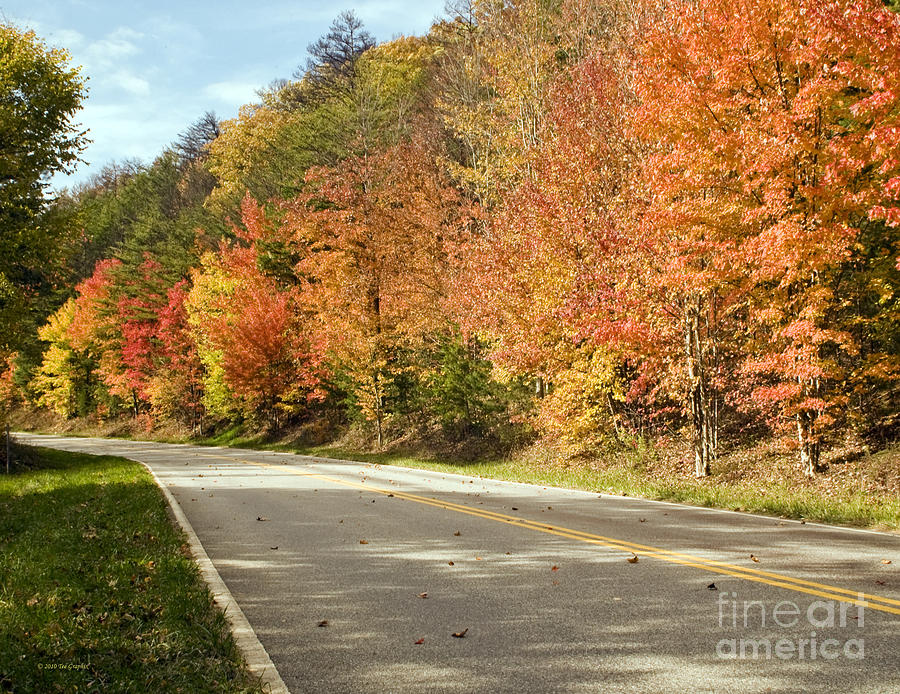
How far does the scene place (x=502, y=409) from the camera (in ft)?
74.6

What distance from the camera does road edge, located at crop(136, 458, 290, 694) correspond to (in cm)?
421

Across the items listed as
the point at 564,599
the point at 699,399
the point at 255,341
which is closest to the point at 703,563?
the point at 564,599

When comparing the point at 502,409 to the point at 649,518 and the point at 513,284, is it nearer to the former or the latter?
the point at 513,284

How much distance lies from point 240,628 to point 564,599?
2.74 metres

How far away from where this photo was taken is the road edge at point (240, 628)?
421cm

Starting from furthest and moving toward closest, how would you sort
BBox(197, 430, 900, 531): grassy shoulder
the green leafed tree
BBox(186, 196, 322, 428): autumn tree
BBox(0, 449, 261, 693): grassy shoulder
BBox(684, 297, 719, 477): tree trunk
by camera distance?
BBox(186, 196, 322, 428): autumn tree < the green leafed tree < BBox(684, 297, 719, 477): tree trunk < BBox(197, 430, 900, 531): grassy shoulder < BBox(0, 449, 261, 693): grassy shoulder

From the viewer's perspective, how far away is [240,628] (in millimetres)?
5211

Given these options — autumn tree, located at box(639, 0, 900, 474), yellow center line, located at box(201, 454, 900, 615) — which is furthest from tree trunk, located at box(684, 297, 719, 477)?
yellow center line, located at box(201, 454, 900, 615)

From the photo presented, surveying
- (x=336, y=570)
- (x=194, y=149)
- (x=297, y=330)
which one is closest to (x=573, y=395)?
(x=336, y=570)

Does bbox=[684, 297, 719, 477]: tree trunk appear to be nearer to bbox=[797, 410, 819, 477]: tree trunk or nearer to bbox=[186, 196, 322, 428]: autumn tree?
bbox=[797, 410, 819, 477]: tree trunk

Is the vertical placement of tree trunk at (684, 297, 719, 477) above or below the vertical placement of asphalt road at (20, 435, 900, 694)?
above

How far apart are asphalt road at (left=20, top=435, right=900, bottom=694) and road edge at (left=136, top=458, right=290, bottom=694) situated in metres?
0.11

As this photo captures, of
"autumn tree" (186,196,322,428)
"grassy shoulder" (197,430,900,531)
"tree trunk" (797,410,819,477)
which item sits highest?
"autumn tree" (186,196,322,428)

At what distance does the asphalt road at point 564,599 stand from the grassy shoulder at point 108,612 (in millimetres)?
491
